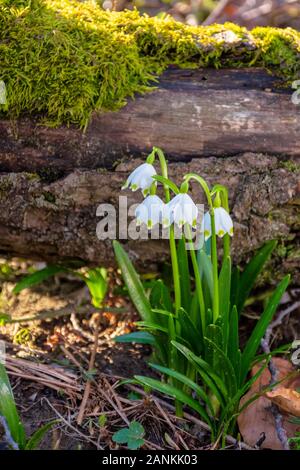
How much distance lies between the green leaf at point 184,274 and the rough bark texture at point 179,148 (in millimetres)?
289

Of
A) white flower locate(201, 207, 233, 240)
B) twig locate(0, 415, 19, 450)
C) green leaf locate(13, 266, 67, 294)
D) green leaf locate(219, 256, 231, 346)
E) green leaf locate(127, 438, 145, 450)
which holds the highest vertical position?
white flower locate(201, 207, 233, 240)

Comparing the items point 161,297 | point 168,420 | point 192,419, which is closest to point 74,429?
point 168,420

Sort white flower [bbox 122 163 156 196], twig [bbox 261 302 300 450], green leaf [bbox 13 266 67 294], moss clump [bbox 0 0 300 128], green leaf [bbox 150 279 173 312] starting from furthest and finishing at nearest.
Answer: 1. green leaf [bbox 13 266 67 294]
2. moss clump [bbox 0 0 300 128]
3. green leaf [bbox 150 279 173 312]
4. twig [bbox 261 302 300 450]
5. white flower [bbox 122 163 156 196]

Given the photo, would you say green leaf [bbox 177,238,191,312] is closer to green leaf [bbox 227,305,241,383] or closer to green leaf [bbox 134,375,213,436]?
green leaf [bbox 227,305,241,383]

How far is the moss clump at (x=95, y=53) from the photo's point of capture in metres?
2.28

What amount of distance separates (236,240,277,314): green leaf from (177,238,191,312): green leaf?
25 centimetres

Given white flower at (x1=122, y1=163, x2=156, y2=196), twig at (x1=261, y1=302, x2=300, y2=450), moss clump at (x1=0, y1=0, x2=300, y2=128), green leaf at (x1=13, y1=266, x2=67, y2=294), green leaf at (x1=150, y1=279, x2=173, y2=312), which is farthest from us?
green leaf at (x1=13, y1=266, x2=67, y2=294)

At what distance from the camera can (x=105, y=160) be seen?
7.72 feet

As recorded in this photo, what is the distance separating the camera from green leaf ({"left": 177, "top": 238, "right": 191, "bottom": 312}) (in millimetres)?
2209

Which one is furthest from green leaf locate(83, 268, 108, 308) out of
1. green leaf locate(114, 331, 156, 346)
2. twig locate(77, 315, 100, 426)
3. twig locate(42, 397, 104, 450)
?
twig locate(42, 397, 104, 450)

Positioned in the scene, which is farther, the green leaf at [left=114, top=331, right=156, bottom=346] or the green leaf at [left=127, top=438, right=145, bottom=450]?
the green leaf at [left=114, top=331, right=156, bottom=346]
